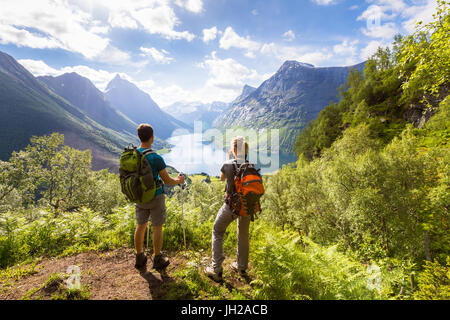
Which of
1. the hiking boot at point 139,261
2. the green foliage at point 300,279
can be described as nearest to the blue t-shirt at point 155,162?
the hiking boot at point 139,261

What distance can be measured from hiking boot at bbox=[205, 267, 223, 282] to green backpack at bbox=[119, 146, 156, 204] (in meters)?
2.07

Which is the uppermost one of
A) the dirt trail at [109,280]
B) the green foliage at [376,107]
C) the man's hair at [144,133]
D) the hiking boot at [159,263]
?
the green foliage at [376,107]


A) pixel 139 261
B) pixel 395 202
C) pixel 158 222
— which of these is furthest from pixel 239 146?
pixel 395 202

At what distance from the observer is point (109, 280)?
4.05 metres

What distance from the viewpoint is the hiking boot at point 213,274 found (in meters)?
4.01

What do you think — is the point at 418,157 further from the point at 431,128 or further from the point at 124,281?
the point at 124,281

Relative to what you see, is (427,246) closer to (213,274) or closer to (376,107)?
(213,274)

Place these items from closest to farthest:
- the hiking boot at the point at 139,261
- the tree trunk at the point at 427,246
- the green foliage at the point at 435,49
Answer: the hiking boot at the point at 139,261, the green foliage at the point at 435,49, the tree trunk at the point at 427,246

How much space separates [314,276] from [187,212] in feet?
14.5

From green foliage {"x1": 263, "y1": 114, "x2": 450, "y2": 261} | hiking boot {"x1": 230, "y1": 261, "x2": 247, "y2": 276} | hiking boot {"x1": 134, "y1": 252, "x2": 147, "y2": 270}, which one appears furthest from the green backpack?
Result: green foliage {"x1": 263, "y1": 114, "x2": 450, "y2": 261}

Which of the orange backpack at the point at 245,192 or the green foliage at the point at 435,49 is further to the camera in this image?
the green foliage at the point at 435,49

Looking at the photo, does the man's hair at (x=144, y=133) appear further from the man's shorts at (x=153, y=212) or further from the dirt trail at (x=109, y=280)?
the dirt trail at (x=109, y=280)

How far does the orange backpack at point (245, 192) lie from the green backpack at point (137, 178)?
1.70 metres

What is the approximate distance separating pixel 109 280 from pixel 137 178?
2.37m
